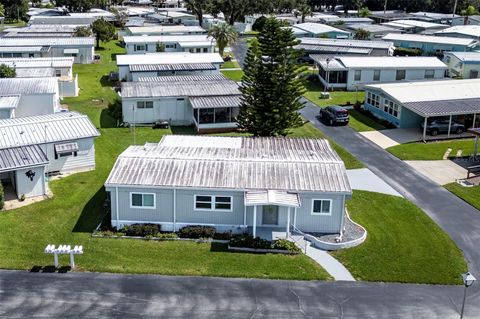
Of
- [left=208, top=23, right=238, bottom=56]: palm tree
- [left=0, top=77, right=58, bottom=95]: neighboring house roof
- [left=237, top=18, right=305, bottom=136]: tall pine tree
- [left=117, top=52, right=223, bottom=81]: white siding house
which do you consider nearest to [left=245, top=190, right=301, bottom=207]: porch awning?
[left=237, top=18, right=305, bottom=136]: tall pine tree

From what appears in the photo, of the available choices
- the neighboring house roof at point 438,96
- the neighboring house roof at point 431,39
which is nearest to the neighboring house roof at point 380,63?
the neighboring house roof at point 438,96

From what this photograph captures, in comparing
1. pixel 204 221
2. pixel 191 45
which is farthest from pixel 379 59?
pixel 204 221

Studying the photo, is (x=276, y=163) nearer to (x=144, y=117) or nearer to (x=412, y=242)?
(x=412, y=242)

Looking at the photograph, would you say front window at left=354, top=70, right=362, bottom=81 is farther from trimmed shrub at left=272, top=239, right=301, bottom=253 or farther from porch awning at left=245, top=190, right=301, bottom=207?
trimmed shrub at left=272, top=239, right=301, bottom=253

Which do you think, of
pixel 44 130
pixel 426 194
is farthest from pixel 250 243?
pixel 44 130

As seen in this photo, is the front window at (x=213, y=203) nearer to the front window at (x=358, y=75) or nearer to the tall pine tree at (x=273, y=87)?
the tall pine tree at (x=273, y=87)
